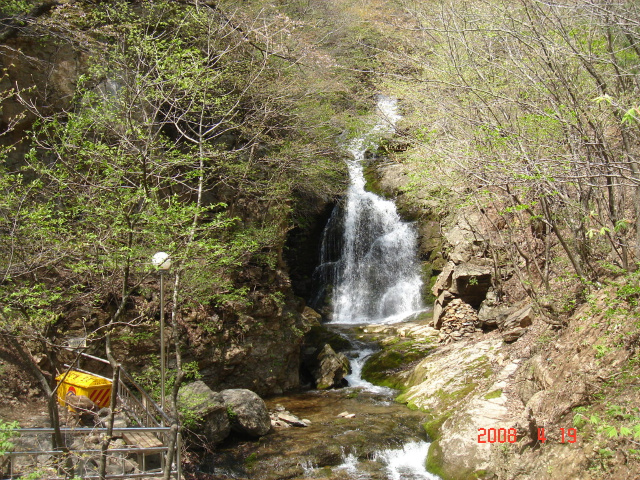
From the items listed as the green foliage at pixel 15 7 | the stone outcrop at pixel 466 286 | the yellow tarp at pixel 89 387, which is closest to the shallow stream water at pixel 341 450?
the yellow tarp at pixel 89 387

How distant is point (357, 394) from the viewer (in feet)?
40.6

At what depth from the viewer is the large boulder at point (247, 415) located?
983cm

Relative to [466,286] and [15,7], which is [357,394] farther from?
[15,7]

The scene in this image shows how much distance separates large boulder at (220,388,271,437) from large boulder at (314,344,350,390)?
131 inches

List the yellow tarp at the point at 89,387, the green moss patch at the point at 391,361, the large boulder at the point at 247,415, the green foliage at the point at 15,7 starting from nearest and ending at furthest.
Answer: the yellow tarp at the point at 89,387 → the large boulder at the point at 247,415 → the green foliage at the point at 15,7 → the green moss patch at the point at 391,361

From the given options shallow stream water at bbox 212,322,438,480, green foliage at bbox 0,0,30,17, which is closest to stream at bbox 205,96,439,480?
shallow stream water at bbox 212,322,438,480

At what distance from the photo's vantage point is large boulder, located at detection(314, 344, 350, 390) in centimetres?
1338

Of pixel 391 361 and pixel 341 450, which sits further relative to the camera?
pixel 391 361

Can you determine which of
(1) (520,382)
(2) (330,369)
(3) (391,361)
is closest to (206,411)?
(2) (330,369)

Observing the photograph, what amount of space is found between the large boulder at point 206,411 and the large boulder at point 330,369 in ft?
13.7

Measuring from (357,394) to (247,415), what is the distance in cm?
350

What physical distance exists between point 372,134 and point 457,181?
8.22m

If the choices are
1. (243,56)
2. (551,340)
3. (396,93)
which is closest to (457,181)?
(551,340)

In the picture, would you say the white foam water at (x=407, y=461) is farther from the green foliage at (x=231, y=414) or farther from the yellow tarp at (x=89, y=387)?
the yellow tarp at (x=89, y=387)
